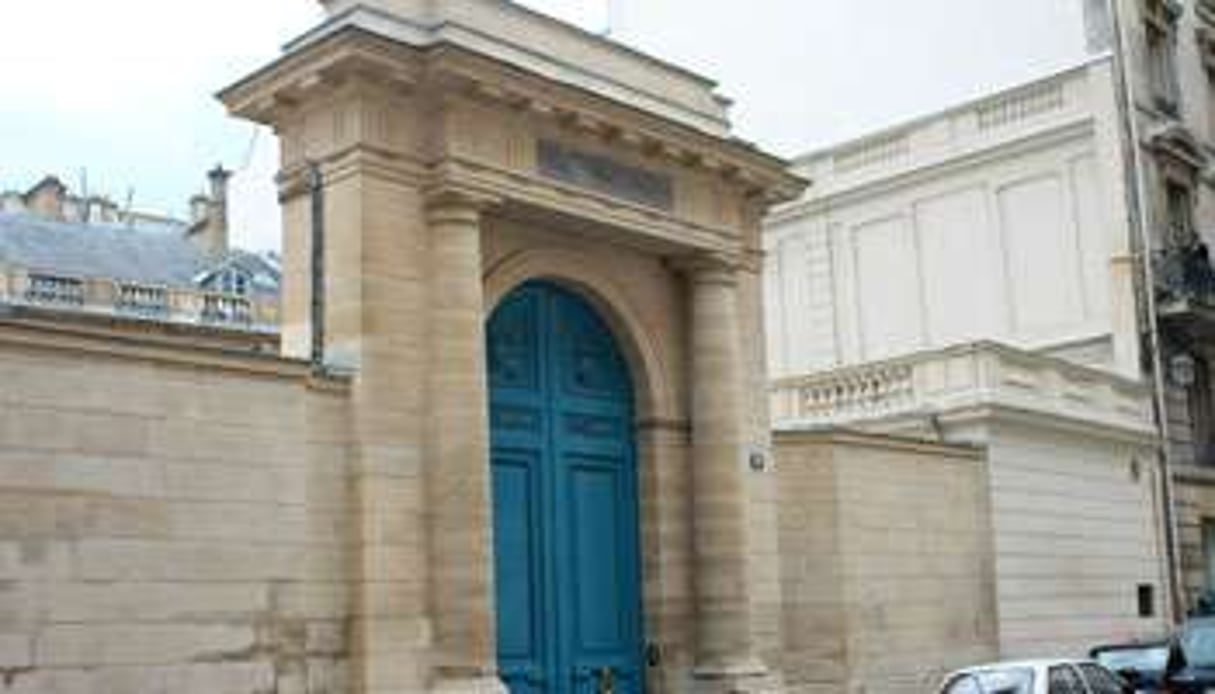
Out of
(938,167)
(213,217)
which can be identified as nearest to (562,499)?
(938,167)

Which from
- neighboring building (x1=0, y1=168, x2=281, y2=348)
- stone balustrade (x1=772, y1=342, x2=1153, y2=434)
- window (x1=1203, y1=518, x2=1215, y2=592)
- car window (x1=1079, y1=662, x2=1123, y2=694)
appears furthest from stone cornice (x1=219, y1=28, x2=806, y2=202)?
window (x1=1203, y1=518, x2=1215, y2=592)

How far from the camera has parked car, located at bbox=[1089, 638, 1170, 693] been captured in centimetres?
1675

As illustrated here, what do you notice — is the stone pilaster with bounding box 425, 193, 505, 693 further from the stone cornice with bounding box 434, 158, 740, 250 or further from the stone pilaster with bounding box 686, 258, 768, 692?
the stone pilaster with bounding box 686, 258, 768, 692

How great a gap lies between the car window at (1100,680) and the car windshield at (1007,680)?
79 centimetres

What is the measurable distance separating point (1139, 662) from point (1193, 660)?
2.40m

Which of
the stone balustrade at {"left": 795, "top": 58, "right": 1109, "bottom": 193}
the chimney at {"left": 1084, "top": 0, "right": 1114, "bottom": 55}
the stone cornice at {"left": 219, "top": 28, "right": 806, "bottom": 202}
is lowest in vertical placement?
the stone cornice at {"left": 219, "top": 28, "right": 806, "bottom": 202}

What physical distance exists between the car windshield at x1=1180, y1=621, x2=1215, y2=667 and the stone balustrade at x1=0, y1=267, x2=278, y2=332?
49.1ft

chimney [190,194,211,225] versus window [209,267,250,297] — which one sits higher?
chimney [190,194,211,225]

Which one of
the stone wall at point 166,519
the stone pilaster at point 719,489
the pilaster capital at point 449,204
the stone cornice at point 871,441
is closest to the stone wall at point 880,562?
the stone cornice at point 871,441

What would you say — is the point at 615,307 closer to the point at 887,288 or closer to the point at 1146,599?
the point at 1146,599

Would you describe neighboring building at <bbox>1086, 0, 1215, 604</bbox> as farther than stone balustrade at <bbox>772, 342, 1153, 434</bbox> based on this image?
Yes

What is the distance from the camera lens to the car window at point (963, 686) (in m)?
13.6

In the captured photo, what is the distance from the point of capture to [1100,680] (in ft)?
47.1

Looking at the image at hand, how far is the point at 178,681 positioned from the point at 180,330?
43.4 ft
